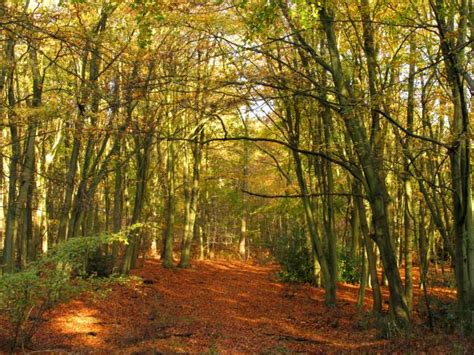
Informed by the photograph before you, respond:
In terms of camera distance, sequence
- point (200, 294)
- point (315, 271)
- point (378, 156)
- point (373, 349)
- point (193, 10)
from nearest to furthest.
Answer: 1. point (373, 349)
2. point (378, 156)
3. point (193, 10)
4. point (200, 294)
5. point (315, 271)

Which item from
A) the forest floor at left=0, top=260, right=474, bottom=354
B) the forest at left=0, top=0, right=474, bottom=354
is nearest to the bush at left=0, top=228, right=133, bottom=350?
the forest at left=0, top=0, right=474, bottom=354

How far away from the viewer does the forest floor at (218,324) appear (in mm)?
7910

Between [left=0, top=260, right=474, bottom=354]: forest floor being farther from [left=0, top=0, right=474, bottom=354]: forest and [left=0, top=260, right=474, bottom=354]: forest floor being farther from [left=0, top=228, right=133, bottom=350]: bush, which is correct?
[left=0, top=228, right=133, bottom=350]: bush

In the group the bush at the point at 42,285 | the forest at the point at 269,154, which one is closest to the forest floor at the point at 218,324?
the forest at the point at 269,154

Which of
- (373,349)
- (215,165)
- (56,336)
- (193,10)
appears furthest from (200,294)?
(215,165)

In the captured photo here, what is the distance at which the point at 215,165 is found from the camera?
29828 mm

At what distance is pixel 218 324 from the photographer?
1088 centimetres

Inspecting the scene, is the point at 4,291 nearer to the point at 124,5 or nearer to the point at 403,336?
the point at 403,336

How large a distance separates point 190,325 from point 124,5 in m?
8.01

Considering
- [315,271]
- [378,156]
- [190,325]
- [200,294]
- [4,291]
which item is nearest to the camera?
[4,291]

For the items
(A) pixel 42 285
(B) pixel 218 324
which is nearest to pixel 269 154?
(B) pixel 218 324

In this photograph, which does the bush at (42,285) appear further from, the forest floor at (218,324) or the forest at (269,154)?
the forest floor at (218,324)

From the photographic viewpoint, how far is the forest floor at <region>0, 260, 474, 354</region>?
26.0ft

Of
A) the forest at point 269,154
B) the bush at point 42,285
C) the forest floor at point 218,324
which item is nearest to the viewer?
the bush at point 42,285
